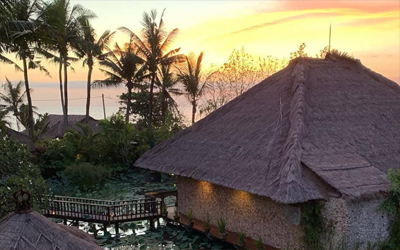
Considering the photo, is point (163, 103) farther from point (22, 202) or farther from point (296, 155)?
point (22, 202)

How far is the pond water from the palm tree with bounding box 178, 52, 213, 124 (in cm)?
1707

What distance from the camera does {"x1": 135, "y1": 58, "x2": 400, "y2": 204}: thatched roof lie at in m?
9.91

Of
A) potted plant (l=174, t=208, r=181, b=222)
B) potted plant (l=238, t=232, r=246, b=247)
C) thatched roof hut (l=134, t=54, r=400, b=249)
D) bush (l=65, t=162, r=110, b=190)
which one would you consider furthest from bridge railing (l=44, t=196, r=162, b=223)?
bush (l=65, t=162, r=110, b=190)

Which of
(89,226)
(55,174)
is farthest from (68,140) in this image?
(89,226)

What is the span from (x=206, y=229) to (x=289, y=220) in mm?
3193

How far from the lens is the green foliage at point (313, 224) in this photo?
9992 mm

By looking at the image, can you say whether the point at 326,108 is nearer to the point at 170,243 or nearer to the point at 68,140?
the point at 170,243

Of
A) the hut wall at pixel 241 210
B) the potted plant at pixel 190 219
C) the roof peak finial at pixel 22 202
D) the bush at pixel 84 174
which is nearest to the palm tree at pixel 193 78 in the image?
the bush at pixel 84 174

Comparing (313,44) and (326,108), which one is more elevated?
(313,44)

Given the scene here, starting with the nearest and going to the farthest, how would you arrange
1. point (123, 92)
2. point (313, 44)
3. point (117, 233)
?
point (117, 233)
point (313, 44)
point (123, 92)

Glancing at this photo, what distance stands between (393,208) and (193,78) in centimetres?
2192

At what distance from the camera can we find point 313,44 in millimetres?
25891

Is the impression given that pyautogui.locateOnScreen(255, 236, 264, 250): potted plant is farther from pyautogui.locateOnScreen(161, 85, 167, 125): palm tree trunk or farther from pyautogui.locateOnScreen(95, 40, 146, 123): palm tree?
pyautogui.locateOnScreen(161, 85, 167, 125): palm tree trunk

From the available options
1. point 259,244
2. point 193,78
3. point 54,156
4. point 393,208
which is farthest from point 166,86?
point 393,208
